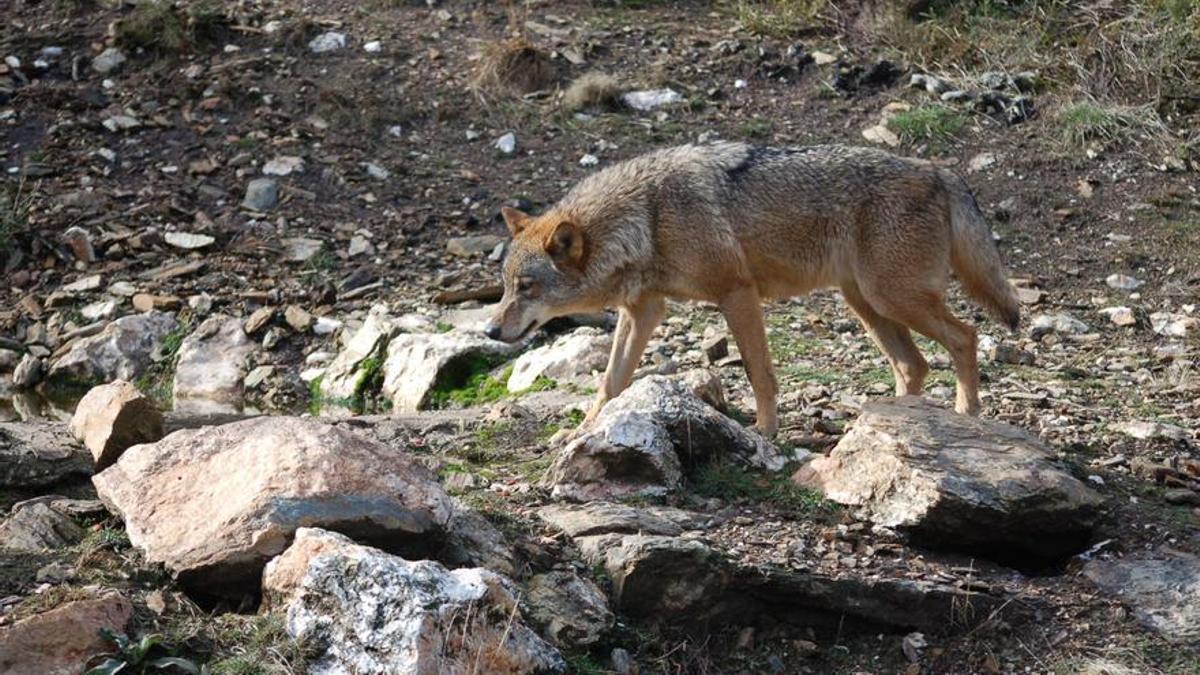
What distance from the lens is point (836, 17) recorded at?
47.6 feet

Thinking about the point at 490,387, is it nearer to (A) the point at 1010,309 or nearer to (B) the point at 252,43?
(A) the point at 1010,309

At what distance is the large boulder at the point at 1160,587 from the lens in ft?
18.9

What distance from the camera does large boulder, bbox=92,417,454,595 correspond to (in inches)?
200

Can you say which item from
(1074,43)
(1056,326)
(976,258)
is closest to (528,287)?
(976,258)

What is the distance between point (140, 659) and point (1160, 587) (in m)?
4.18

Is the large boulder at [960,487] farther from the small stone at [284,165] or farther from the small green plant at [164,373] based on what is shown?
the small stone at [284,165]

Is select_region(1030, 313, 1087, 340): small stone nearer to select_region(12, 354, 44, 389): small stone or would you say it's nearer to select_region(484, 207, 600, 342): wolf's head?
select_region(484, 207, 600, 342): wolf's head

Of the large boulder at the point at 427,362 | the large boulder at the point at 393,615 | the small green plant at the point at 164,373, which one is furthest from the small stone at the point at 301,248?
the large boulder at the point at 393,615

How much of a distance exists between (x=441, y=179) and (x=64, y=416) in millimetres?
4281

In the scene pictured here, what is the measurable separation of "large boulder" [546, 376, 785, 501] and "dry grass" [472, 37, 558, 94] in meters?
7.38

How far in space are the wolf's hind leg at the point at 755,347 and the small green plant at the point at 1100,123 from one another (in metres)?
6.00

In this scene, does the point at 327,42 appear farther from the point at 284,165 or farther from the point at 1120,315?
the point at 1120,315

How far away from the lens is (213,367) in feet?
33.7

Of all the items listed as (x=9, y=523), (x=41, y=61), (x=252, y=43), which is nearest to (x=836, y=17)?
(x=252, y=43)
